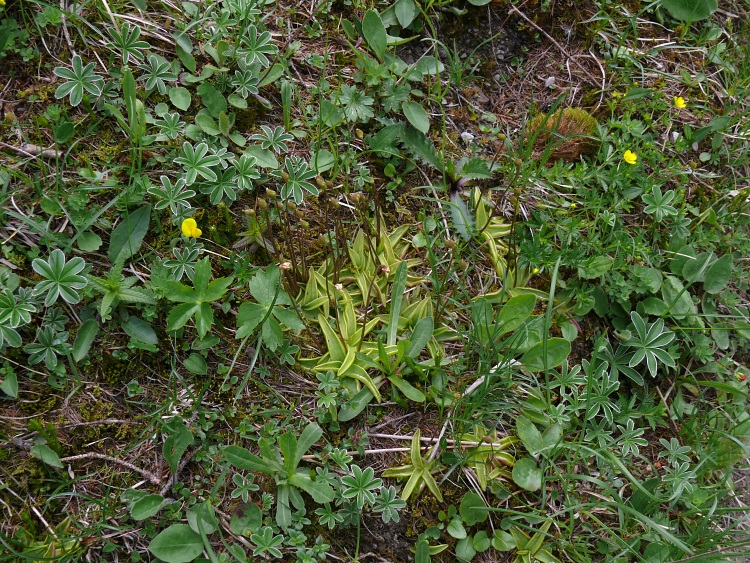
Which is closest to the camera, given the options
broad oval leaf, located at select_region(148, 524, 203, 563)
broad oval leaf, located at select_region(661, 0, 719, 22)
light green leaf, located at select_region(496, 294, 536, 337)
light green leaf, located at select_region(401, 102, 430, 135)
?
broad oval leaf, located at select_region(148, 524, 203, 563)

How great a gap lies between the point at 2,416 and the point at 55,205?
0.81 metres

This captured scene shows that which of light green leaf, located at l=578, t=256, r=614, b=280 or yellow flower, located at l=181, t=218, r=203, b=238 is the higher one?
yellow flower, located at l=181, t=218, r=203, b=238

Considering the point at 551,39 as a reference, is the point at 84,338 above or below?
below

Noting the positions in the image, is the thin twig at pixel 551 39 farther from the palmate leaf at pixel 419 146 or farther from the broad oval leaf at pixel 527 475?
the broad oval leaf at pixel 527 475

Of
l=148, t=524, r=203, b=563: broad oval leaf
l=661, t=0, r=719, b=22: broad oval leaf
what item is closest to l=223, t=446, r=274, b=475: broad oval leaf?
l=148, t=524, r=203, b=563: broad oval leaf

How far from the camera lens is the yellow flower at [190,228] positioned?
2.27m

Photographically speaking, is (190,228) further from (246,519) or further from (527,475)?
(527,475)

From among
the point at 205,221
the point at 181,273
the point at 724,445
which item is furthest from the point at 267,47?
the point at 724,445

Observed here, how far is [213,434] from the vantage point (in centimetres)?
218

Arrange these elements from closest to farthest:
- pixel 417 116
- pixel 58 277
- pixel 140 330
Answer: pixel 58 277, pixel 140 330, pixel 417 116

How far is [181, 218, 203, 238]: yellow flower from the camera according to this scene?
227 centimetres

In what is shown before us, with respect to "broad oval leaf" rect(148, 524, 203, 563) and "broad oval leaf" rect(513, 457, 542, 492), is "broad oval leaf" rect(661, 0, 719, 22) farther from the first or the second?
"broad oval leaf" rect(148, 524, 203, 563)

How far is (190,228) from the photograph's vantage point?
2271mm

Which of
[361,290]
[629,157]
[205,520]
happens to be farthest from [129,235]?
[629,157]
